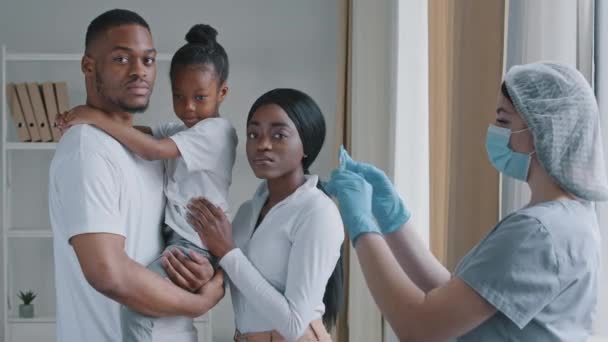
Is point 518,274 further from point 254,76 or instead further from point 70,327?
point 254,76

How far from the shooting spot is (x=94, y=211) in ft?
5.19

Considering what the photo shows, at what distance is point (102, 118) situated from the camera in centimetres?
171

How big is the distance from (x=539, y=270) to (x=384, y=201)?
18.8 inches

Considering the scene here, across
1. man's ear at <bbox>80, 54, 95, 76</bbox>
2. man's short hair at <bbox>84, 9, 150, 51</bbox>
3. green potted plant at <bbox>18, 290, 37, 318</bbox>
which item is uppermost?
man's short hair at <bbox>84, 9, 150, 51</bbox>

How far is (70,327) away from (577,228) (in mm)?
1038

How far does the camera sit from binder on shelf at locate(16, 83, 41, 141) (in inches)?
173

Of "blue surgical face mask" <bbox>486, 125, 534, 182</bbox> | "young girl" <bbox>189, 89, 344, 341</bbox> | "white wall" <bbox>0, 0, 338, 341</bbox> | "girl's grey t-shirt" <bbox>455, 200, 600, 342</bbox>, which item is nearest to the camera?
"girl's grey t-shirt" <bbox>455, 200, 600, 342</bbox>

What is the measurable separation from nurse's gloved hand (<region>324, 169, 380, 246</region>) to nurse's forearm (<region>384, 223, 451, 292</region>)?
16 centimetres

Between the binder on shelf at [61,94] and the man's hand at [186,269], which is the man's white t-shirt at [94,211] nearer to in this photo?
the man's hand at [186,269]

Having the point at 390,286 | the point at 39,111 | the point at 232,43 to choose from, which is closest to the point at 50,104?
the point at 39,111

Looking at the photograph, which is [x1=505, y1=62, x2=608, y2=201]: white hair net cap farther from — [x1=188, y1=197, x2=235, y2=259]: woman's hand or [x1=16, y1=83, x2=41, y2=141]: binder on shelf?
[x1=16, y1=83, x2=41, y2=141]: binder on shelf

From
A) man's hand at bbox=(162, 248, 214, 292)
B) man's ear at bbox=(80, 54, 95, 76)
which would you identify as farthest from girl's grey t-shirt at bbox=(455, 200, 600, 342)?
man's ear at bbox=(80, 54, 95, 76)

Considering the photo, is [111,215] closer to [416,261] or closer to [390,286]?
[390,286]

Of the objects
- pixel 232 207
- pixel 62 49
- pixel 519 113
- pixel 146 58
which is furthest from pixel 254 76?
pixel 519 113
